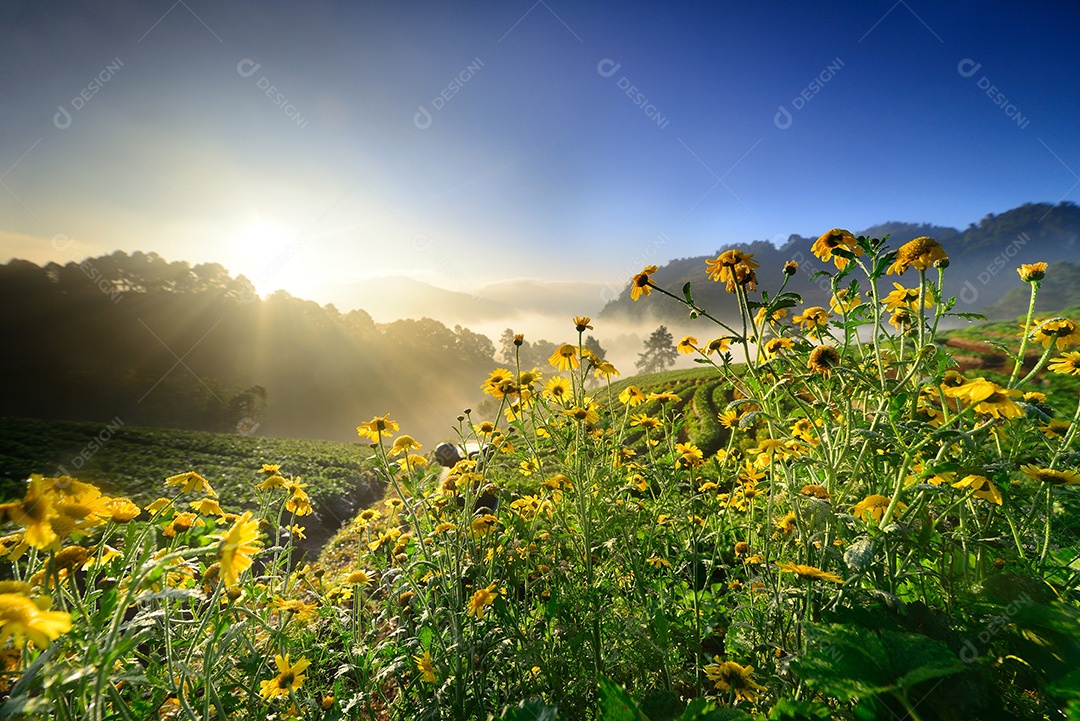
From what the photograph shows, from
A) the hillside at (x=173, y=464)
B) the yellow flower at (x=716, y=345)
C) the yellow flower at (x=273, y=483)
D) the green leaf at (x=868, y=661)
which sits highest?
the yellow flower at (x=716, y=345)

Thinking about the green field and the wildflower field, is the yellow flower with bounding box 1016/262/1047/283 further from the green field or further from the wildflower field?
the green field

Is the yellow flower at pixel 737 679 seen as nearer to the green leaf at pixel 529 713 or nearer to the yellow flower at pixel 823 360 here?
the green leaf at pixel 529 713

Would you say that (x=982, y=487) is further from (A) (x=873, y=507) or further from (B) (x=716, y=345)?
(B) (x=716, y=345)

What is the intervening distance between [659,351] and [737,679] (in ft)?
176

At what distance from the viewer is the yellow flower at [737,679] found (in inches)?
57.6

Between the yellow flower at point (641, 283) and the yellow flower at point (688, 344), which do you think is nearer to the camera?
the yellow flower at point (641, 283)

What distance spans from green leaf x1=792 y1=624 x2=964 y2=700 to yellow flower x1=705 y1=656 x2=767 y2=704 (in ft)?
1.68

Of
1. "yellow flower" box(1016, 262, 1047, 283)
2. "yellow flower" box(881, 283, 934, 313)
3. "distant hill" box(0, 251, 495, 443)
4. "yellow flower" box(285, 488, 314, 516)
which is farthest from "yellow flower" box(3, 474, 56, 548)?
"distant hill" box(0, 251, 495, 443)

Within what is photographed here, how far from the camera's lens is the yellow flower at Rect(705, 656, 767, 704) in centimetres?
146

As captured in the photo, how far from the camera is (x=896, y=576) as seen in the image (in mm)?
1404

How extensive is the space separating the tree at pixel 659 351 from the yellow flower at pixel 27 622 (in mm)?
51583

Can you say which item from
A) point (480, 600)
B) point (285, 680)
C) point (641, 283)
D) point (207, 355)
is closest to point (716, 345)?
point (641, 283)

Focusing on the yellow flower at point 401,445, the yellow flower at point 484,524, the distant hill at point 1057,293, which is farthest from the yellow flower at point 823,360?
the distant hill at point 1057,293

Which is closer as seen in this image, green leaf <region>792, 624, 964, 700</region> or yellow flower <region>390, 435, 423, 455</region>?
green leaf <region>792, 624, 964, 700</region>
